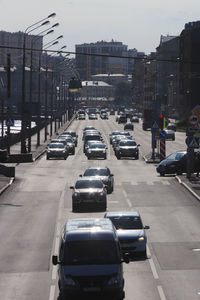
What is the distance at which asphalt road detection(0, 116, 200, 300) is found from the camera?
71.4ft

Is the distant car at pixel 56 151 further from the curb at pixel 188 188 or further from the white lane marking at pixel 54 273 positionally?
the white lane marking at pixel 54 273

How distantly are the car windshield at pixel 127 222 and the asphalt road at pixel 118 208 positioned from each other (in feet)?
3.40

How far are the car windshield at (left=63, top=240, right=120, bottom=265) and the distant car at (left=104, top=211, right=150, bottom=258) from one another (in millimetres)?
5950

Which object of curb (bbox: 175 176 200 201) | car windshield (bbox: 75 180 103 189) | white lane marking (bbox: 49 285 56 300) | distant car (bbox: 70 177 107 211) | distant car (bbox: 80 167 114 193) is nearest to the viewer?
white lane marking (bbox: 49 285 56 300)

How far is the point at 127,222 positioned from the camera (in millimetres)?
26906

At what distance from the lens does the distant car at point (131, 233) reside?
84.5 ft

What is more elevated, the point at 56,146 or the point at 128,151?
the point at 56,146

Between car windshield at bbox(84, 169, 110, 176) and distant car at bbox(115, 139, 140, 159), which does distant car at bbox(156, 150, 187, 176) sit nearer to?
car windshield at bbox(84, 169, 110, 176)

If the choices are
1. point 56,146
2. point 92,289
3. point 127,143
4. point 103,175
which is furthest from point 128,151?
point 92,289

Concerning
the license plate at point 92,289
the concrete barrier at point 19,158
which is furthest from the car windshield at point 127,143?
the license plate at point 92,289

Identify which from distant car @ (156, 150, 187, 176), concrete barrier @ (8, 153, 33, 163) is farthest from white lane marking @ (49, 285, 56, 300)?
concrete barrier @ (8, 153, 33, 163)

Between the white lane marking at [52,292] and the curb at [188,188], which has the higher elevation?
the white lane marking at [52,292]

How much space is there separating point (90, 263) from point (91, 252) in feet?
1.36

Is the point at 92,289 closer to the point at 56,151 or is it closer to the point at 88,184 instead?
the point at 88,184
